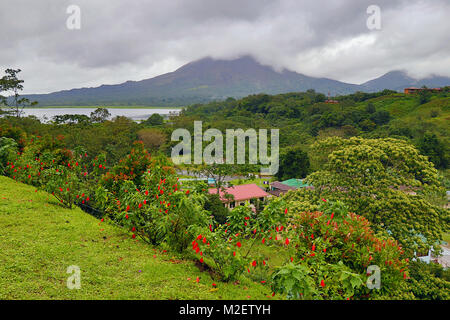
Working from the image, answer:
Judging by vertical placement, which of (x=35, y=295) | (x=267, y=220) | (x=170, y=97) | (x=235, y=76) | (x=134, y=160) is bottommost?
(x=35, y=295)

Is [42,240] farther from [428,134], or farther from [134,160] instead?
[428,134]

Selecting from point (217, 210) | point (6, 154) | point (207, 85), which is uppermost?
point (207, 85)

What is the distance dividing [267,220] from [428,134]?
105ft

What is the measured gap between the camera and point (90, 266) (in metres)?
3.30

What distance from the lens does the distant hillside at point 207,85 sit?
124 metres

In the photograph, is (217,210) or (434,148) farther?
(434,148)

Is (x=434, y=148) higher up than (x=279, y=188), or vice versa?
(x=434, y=148)

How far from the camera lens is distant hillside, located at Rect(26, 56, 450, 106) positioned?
123819 millimetres

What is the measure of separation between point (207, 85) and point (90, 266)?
14897 centimetres

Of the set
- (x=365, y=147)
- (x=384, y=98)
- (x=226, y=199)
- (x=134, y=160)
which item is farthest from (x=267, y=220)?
(x=384, y=98)

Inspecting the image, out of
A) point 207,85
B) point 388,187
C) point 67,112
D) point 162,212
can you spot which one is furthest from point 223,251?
point 207,85

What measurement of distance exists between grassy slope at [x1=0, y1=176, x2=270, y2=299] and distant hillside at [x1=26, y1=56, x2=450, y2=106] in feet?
341

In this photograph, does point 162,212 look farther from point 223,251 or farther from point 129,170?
point 129,170

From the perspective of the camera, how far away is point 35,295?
266 cm
